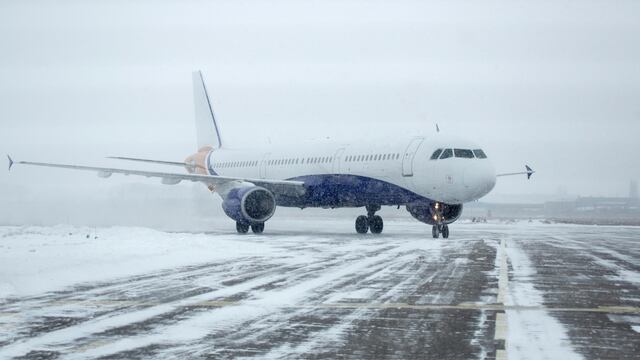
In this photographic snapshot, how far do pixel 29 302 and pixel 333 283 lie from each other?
4.69m

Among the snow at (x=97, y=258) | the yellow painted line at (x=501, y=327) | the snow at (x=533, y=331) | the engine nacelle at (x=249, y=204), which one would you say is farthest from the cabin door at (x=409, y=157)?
the yellow painted line at (x=501, y=327)

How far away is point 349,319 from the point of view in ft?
27.3

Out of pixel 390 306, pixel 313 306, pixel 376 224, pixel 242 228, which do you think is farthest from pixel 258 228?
pixel 390 306

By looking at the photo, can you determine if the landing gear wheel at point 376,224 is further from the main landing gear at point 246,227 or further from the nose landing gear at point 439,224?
the main landing gear at point 246,227

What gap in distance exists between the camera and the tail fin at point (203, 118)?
43188 millimetres

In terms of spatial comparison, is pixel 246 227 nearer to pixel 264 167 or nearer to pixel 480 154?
pixel 264 167

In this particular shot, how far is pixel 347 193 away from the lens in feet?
99.2

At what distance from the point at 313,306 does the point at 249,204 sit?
2104cm

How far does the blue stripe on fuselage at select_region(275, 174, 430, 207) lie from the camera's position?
28.3 metres

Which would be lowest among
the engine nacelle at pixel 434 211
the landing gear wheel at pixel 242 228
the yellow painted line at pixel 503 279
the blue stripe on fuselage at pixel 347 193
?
the yellow painted line at pixel 503 279

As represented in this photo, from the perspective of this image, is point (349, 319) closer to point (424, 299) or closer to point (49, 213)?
point (424, 299)

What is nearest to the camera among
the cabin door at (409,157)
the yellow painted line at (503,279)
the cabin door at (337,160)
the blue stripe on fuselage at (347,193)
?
the yellow painted line at (503,279)

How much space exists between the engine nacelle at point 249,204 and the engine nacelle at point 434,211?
19.9 ft

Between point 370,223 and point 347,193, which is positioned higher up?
point 347,193
